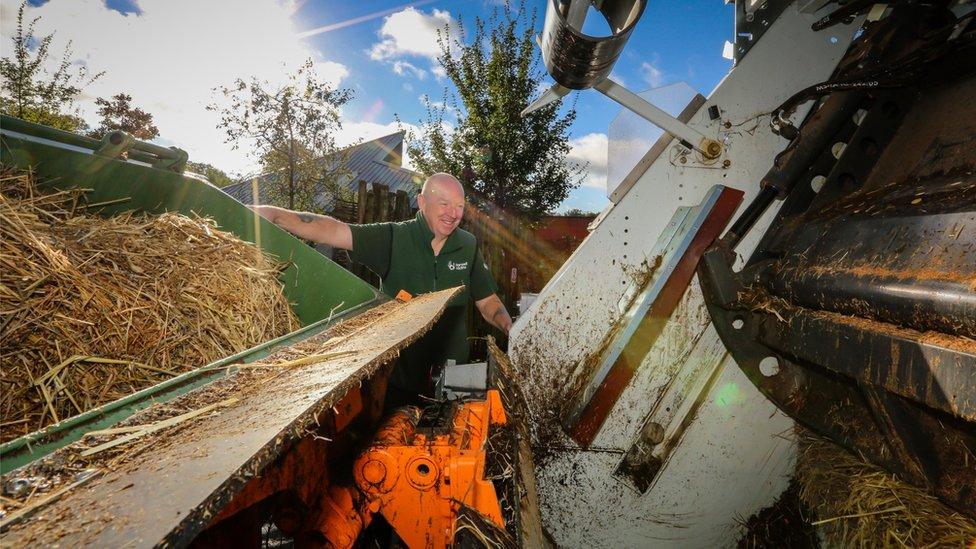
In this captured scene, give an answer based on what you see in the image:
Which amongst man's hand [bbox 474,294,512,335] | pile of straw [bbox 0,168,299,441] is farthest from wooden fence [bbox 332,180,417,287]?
pile of straw [bbox 0,168,299,441]

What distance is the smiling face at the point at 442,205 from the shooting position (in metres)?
3.44

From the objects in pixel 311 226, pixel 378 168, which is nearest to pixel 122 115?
pixel 378 168

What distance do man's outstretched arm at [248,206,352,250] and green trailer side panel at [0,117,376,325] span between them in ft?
1.40

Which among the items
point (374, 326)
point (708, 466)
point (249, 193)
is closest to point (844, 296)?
point (708, 466)

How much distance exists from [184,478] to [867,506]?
2.10 meters

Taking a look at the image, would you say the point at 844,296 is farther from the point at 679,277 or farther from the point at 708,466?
the point at 708,466

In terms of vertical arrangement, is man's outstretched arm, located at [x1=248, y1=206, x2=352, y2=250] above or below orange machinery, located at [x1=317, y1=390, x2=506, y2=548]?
above

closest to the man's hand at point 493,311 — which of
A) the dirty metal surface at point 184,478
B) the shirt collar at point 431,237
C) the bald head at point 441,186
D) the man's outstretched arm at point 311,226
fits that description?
the shirt collar at point 431,237

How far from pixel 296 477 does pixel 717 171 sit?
2.16 meters

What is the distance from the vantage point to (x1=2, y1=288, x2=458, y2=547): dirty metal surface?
0.46 metres

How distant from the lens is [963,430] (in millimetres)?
1171

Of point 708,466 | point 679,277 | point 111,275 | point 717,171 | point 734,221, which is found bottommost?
point 111,275

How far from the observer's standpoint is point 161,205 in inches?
85.3

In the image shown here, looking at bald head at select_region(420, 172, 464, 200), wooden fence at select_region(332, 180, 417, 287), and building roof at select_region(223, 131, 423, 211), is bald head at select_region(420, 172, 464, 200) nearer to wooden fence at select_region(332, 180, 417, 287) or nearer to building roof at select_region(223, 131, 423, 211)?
wooden fence at select_region(332, 180, 417, 287)
